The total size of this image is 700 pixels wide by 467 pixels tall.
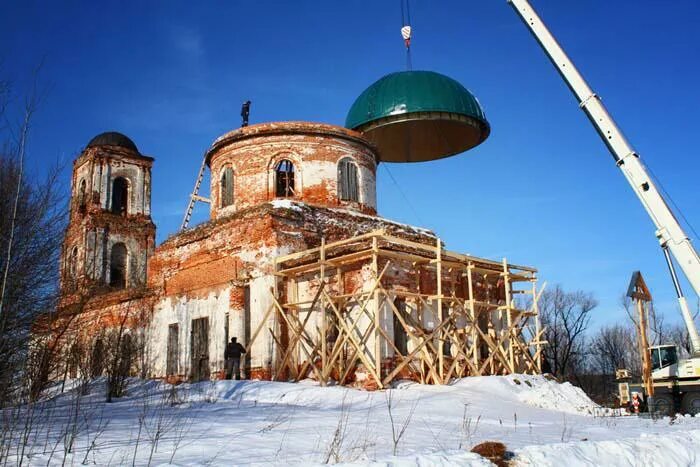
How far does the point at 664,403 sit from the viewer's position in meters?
16.8

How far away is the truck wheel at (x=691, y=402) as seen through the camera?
16.3 metres

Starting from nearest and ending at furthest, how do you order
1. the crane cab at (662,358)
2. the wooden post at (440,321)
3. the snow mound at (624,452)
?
the snow mound at (624,452)
the wooden post at (440,321)
the crane cab at (662,358)

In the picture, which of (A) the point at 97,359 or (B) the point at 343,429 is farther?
(A) the point at 97,359

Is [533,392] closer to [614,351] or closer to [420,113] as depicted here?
[420,113]

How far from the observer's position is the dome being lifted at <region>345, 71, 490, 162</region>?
2347cm

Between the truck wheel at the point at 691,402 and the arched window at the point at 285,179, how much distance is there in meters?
11.4

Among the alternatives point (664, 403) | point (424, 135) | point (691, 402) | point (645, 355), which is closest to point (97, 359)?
point (645, 355)

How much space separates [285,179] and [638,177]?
954 cm

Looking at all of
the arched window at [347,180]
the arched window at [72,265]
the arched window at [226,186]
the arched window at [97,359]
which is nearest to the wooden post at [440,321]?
the arched window at [347,180]

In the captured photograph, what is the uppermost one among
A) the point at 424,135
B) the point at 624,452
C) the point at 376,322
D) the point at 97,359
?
the point at 424,135

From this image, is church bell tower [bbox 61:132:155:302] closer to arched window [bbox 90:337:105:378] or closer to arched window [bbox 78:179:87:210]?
arched window [bbox 78:179:87:210]

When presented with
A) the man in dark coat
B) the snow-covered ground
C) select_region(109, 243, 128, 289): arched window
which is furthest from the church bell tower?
the snow-covered ground

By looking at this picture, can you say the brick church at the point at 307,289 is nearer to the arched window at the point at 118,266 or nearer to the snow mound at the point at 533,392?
the snow mound at the point at 533,392

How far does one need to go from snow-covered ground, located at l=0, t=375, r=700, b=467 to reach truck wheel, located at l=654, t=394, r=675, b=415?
9.87 ft
